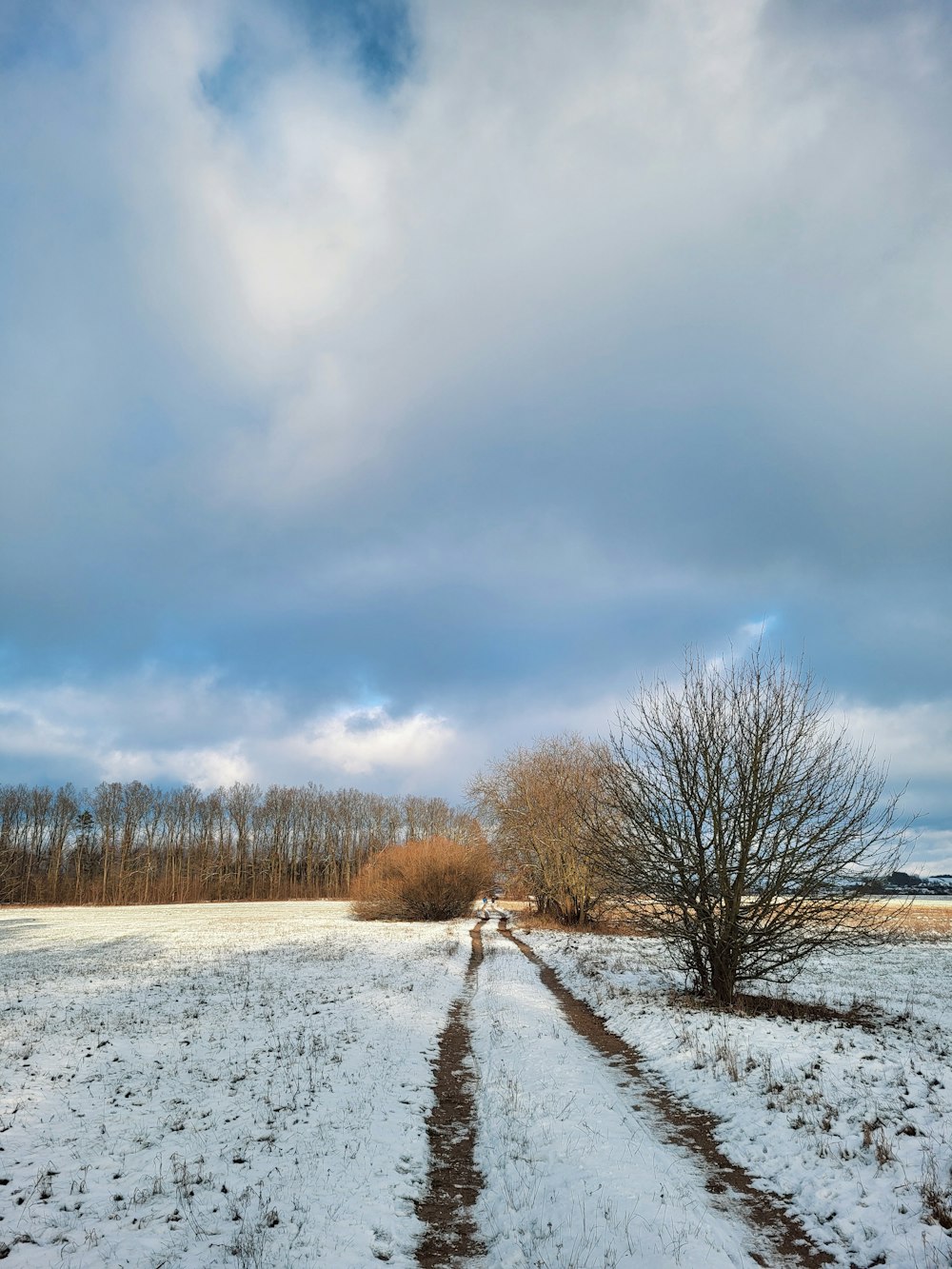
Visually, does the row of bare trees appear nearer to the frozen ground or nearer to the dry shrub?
the dry shrub

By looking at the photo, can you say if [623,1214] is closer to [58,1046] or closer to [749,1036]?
[749,1036]

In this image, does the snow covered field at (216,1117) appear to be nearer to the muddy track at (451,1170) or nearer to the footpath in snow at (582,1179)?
the muddy track at (451,1170)

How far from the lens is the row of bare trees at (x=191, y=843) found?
90.3 meters

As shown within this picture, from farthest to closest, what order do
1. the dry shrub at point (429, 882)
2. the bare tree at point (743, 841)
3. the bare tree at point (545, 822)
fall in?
the dry shrub at point (429, 882)
the bare tree at point (545, 822)
the bare tree at point (743, 841)

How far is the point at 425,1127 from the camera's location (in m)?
8.62

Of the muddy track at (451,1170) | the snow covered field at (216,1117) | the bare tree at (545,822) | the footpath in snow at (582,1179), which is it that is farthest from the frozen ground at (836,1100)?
the bare tree at (545,822)

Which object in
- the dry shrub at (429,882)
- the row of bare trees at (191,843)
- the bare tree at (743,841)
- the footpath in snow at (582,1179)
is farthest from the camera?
the row of bare trees at (191,843)

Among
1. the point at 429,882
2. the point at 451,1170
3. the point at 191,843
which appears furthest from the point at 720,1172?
the point at 191,843

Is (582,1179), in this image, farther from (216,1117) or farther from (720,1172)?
(216,1117)

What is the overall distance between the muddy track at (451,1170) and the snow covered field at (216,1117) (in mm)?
187

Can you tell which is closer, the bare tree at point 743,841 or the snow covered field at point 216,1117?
the snow covered field at point 216,1117

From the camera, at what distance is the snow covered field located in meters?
6.02

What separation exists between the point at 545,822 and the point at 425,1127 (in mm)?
32978

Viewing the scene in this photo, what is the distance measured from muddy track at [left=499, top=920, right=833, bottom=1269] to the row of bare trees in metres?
68.8
